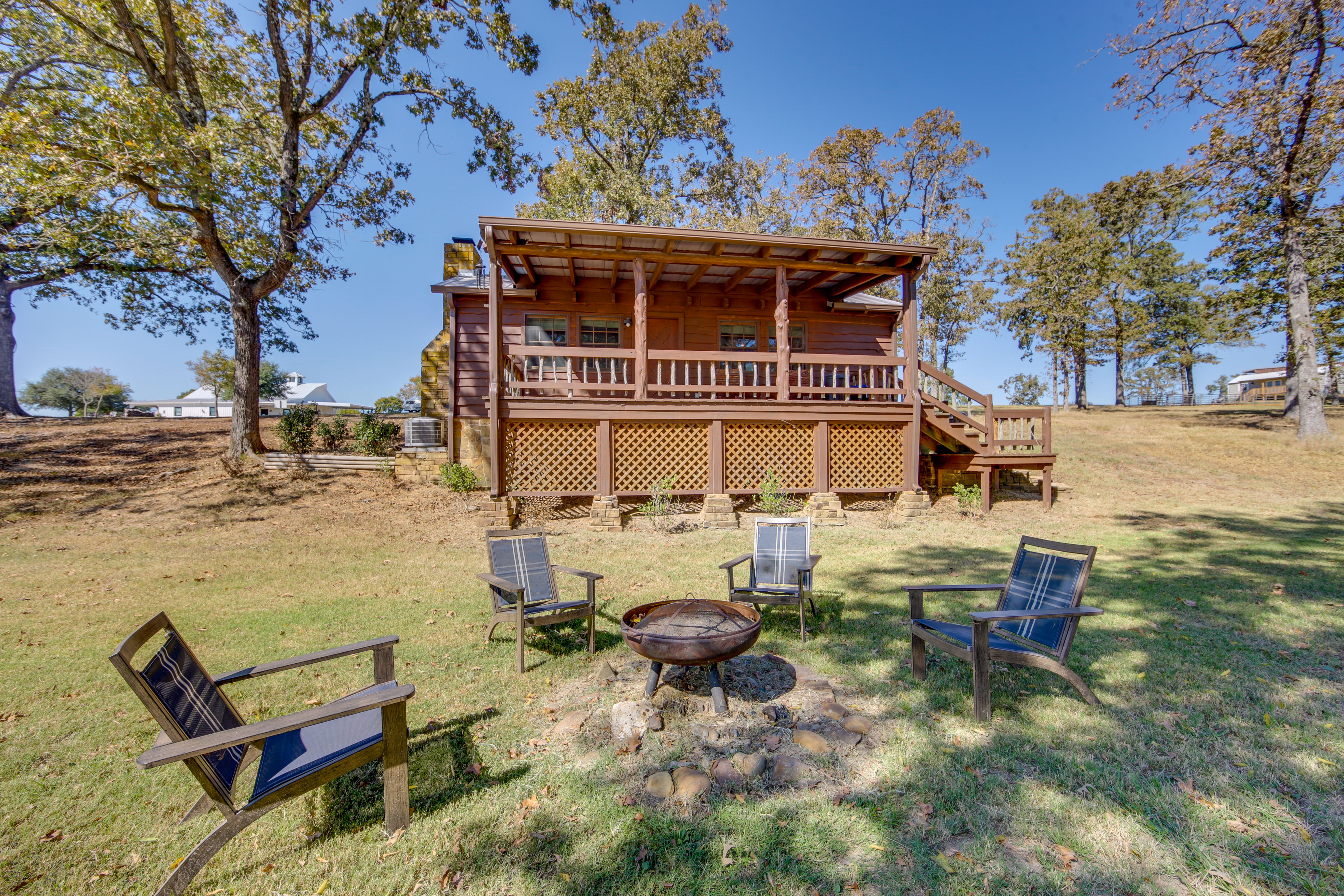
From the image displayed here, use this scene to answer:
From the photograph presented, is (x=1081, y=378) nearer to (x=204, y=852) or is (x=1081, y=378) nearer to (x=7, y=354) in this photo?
(x=204, y=852)

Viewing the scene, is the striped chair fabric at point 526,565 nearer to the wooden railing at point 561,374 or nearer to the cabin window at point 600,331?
the wooden railing at point 561,374

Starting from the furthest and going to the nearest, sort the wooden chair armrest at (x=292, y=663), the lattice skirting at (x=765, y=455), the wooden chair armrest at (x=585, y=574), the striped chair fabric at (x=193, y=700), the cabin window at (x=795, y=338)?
the cabin window at (x=795, y=338) < the lattice skirting at (x=765, y=455) < the wooden chair armrest at (x=585, y=574) < the wooden chair armrest at (x=292, y=663) < the striped chair fabric at (x=193, y=700)

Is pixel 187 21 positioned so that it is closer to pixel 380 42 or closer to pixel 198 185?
pixel 380 42

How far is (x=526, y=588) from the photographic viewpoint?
467 cm

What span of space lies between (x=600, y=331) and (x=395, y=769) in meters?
11.1

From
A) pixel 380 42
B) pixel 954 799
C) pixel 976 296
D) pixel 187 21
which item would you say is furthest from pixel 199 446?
pixel 976 296

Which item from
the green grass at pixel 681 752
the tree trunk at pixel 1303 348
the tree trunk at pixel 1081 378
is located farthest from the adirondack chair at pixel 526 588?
the tree trunk at pixel 1081 378

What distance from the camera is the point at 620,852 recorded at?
2299mm

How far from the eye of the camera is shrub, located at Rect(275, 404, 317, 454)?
1170 cm

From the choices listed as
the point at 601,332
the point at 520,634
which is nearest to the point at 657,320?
the point at 601,332

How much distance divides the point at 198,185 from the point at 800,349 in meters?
12.7

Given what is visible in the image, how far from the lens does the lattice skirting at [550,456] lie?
9.53 m

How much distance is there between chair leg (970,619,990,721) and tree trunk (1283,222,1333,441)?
59.8 feet

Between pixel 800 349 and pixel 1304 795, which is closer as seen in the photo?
pixel 1304 795
